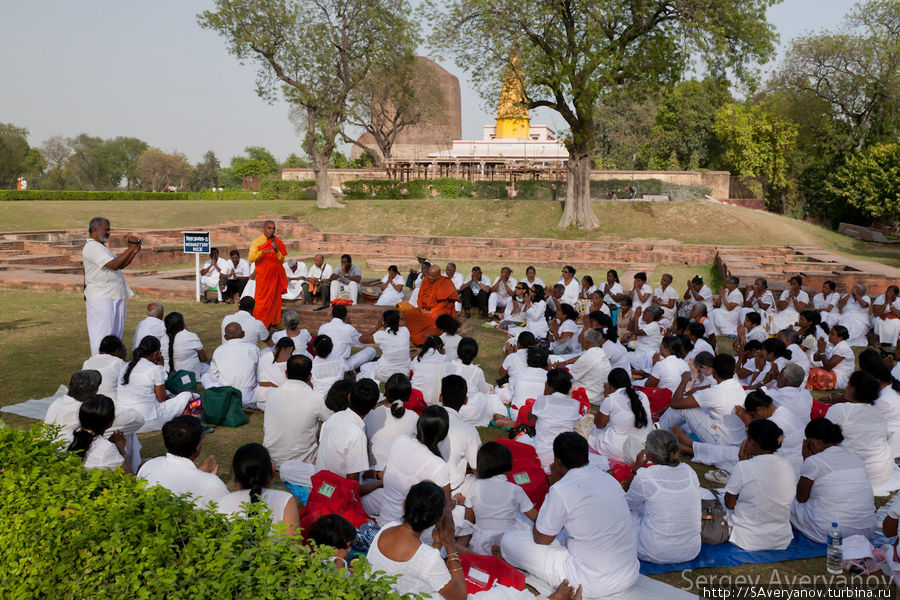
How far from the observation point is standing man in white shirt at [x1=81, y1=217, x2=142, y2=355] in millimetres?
6516

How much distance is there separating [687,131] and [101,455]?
42.5 metres

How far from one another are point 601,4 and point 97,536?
63.9 feet

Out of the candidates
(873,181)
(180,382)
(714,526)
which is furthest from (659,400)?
(873,181)

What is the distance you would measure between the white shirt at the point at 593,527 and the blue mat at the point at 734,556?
448 millimetres

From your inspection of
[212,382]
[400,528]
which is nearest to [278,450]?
[212,382]

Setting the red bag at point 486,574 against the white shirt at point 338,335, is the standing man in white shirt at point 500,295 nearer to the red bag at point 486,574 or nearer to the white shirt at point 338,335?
the white shirt at point 338,335

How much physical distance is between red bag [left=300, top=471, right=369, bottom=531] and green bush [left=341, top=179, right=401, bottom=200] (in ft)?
89.4

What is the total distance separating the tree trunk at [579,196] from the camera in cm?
2204

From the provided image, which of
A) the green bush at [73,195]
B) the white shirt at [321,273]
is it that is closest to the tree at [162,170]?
the green bush at [73,195]

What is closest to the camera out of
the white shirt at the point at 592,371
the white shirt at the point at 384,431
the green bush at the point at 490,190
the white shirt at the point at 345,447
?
the white shirt at the point at 345,447

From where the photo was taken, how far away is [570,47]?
19.7 metres

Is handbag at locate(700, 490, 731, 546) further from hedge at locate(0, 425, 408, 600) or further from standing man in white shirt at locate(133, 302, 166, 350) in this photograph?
standing man in white shirt at locate(133, 302, 166, 350)

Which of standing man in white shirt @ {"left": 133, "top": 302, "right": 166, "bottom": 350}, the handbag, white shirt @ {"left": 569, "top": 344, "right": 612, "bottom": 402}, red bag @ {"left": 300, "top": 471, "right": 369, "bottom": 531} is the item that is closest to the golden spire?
white shirt @ {"left": 569, "top": 344, "right": 612, "bottom": 402}

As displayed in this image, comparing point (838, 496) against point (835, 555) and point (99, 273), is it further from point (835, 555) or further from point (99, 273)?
point (99, 273)
